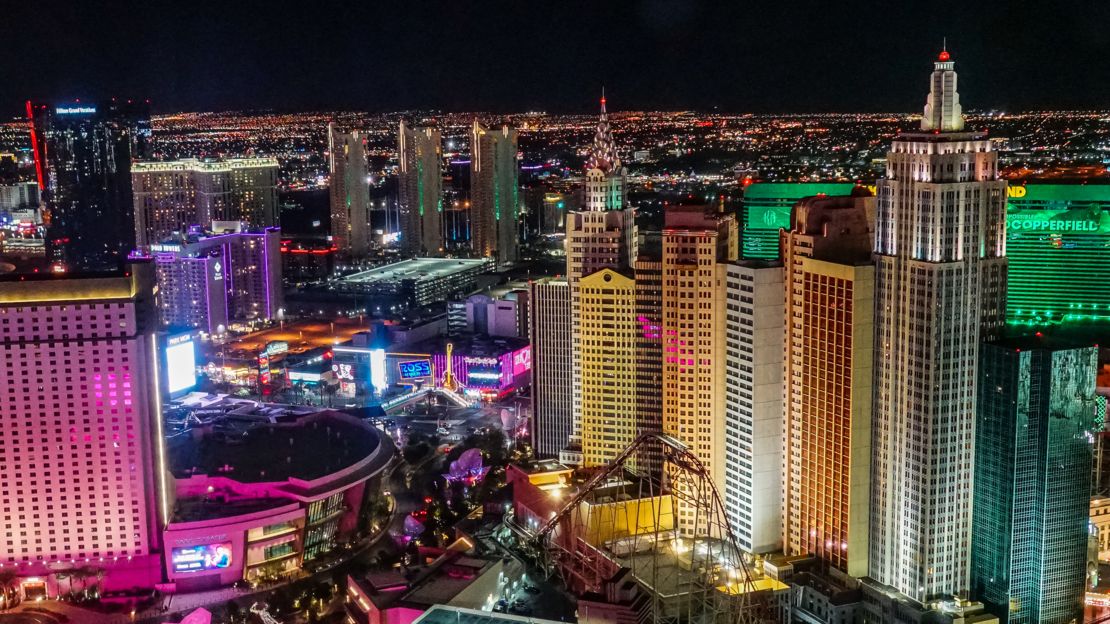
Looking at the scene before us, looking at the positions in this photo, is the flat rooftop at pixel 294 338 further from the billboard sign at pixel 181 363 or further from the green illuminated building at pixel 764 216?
the green illuminated building at pixel 764 216

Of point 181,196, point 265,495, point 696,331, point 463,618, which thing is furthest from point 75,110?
point 463,618

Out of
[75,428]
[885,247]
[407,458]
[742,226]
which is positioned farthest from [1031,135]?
[75,428]

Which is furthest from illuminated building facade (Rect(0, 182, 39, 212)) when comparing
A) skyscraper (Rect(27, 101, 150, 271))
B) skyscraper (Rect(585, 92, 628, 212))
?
skyscraper (Rect(585, 92, 628, 212))

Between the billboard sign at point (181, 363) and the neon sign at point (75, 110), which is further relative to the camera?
the neon sign at point (75, 110)

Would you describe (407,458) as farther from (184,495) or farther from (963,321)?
(963,321)

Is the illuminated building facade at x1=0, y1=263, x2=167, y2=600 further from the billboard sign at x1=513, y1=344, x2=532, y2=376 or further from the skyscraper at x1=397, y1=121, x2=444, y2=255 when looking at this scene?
the skyscraper at x1=397, y1=121, x2=444, y2=255

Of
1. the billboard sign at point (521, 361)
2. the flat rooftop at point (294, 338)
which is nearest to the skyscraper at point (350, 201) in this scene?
the flat rooftop at point (294, 338)
